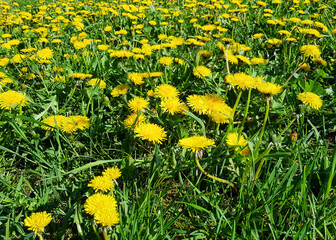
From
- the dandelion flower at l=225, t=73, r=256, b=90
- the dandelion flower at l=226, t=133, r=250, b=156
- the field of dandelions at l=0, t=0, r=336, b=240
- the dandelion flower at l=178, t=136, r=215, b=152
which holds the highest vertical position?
the dandelion flower at l=225, t=73, r=256, b=90

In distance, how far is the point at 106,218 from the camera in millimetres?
1039

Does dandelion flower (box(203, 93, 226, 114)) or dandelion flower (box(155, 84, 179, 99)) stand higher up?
dandelion flower (box(203, 93, 226, 114))

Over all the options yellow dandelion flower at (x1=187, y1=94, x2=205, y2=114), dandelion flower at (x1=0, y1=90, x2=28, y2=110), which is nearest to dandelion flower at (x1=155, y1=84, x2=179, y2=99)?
yellow dandelion flower at (x1=187, y1=94, x2=205, y2=114)

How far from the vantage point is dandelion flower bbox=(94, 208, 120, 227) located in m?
1.03

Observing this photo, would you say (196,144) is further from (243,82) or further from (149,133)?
(243,82)

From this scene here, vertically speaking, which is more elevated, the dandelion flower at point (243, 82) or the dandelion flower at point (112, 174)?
the dandelion flower at point (243, 82)

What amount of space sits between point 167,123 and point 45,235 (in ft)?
3.11

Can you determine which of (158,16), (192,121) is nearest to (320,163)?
(192,121)

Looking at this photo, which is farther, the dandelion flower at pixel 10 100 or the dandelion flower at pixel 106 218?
the dandelion flower at pixel 10 100

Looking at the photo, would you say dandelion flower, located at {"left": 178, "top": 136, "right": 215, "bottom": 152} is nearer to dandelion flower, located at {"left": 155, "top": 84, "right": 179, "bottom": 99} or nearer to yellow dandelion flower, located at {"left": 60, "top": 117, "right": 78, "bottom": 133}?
dandelion flower, located at {"left": 155, "top": 84, "right": 179, "bottom": 99}

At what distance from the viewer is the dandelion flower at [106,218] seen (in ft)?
3.39

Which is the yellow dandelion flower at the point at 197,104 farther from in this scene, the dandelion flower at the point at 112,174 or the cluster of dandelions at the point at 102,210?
the cluster of dandelions at the point at 102,210

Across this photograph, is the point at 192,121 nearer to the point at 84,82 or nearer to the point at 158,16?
the point at 84,82

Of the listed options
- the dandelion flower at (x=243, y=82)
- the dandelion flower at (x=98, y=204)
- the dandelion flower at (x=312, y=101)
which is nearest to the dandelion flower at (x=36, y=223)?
the dandelion flower at (x=98, y=204)
